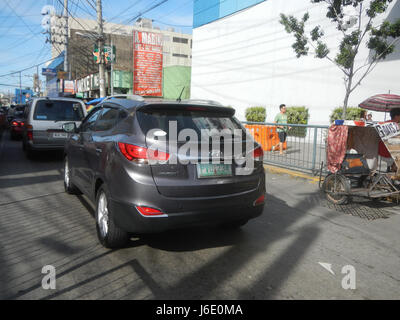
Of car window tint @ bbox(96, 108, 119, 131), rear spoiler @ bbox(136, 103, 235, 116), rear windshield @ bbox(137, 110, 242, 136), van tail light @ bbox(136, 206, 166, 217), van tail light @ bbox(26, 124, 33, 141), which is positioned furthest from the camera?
van tail light @ bbox(26, 124, 33, 141)

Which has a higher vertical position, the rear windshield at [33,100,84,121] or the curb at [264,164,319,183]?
the rear windshield at [33,100,84,121]

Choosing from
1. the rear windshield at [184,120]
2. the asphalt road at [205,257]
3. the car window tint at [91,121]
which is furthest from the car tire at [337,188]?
the car window tint at [91,121]

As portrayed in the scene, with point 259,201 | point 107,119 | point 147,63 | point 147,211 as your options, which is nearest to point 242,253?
point 259,201

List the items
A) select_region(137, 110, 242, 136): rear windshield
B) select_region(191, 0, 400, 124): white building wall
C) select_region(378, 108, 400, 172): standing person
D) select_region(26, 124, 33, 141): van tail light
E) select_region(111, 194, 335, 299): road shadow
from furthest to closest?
select_region(191, 0, 400, 124): white building wall
select_region(26, 124, 33, 141): van tail light
select_region(378, 108, 400, 172): standing person
select_region(137, 110, 242, 136): rear windshield
select_region(111, 194, 335, 299): road shadow

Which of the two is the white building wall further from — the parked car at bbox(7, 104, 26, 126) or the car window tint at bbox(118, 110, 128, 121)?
the parked car at bbox(7, 104, 26, 126)

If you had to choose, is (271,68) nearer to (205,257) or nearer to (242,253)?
(242,253)

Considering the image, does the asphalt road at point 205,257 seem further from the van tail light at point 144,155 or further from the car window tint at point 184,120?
the car window tint at point 184,120

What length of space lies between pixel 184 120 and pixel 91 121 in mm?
2109

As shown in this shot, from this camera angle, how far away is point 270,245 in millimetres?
4129

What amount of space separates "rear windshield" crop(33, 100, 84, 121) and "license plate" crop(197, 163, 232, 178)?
738 cm

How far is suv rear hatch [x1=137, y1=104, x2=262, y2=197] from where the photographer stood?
3.34 m

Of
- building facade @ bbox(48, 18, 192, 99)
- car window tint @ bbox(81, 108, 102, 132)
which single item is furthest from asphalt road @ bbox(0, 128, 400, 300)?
building facade @ bbox(48, 18, 192, 99)

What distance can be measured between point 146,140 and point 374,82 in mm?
13866

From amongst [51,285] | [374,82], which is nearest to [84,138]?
[51,285]
